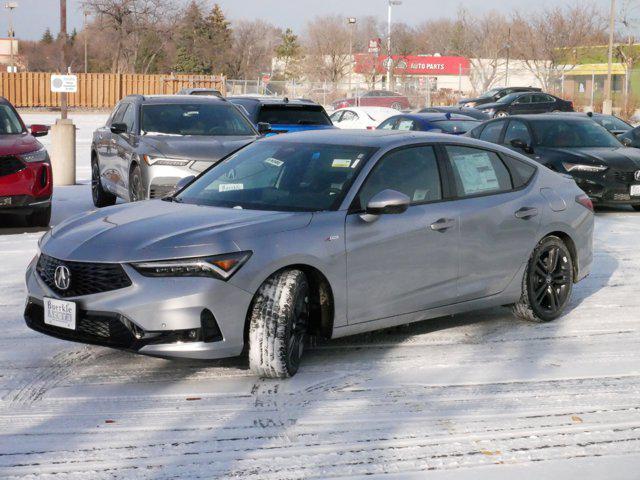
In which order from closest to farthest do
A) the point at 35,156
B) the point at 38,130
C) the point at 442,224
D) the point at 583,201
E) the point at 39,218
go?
1. the point at 442,224
2. the point at 583,201
3. the point at 35,156
4. the point at 39,218
5. the point at 38,130

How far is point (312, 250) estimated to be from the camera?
652cm

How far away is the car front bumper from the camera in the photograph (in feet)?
19.9

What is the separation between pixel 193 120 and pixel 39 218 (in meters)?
2.52

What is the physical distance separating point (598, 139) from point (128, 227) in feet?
39.6

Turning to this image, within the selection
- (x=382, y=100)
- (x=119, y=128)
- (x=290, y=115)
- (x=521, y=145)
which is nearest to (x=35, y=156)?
(x=119, y=128)

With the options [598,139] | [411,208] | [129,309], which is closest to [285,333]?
[129,309]

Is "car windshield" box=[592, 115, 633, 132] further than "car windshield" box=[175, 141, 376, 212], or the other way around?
"car windshield" box=[592, 115, 633, 132]

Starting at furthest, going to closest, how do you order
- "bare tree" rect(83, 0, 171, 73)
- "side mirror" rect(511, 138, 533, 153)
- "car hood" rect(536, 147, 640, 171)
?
"bare tree" rect(83, 0, 171, 73), "side mirror" rect(511, 138, 533, 153), "car hood" rect(536, 147, 640, 171)

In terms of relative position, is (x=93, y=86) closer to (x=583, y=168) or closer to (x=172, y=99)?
(x=172, y=99)

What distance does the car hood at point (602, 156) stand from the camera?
16047mm

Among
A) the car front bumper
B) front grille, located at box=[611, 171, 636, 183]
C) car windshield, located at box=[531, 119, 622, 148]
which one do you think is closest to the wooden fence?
car windshield, located at box=[531, 119, 622, 148]

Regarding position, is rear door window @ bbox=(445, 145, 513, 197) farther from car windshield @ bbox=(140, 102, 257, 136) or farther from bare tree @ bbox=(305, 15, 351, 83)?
bare tree @ bbox=(305, 15, 351, 83)

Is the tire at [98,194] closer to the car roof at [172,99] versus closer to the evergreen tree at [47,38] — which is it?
the car roof at [172,99]

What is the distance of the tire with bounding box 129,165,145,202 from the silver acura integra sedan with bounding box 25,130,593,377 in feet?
19.0
